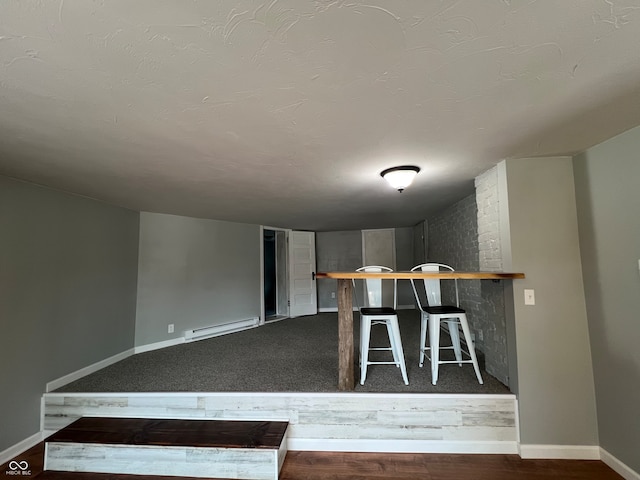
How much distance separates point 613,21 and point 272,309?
597cm

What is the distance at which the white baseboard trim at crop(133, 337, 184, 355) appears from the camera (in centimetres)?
389

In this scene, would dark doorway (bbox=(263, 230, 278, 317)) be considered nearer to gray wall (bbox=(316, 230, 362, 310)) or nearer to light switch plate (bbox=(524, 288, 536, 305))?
gray wall (bbox=(316, 230, 362, 310))

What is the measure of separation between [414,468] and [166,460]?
1.82 meters

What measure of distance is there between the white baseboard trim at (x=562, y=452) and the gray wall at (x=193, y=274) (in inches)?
163

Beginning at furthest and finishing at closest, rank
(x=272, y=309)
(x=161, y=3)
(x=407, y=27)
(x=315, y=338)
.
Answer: (x=272, y=309), (x=315, y=338), (x=407, y=27), (x=161, y=3)

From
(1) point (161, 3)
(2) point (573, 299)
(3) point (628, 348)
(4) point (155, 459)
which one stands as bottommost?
(4) point (155, 459)

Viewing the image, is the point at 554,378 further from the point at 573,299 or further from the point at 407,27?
the point at 407,27

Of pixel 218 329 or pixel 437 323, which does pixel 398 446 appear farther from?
pixel 218 329

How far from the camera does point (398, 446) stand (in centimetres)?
230

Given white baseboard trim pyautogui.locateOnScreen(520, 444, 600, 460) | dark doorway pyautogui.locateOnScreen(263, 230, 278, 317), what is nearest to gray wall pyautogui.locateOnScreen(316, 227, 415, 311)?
dark doorway pyautogui.locateOnScreen(263, 230, 278, 317)

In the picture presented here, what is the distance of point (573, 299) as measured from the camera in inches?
87.7

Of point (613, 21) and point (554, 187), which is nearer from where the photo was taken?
point (613, 21)

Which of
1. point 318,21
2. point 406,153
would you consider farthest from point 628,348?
point 318,21

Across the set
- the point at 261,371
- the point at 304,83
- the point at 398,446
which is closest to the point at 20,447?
the point at 261,371
